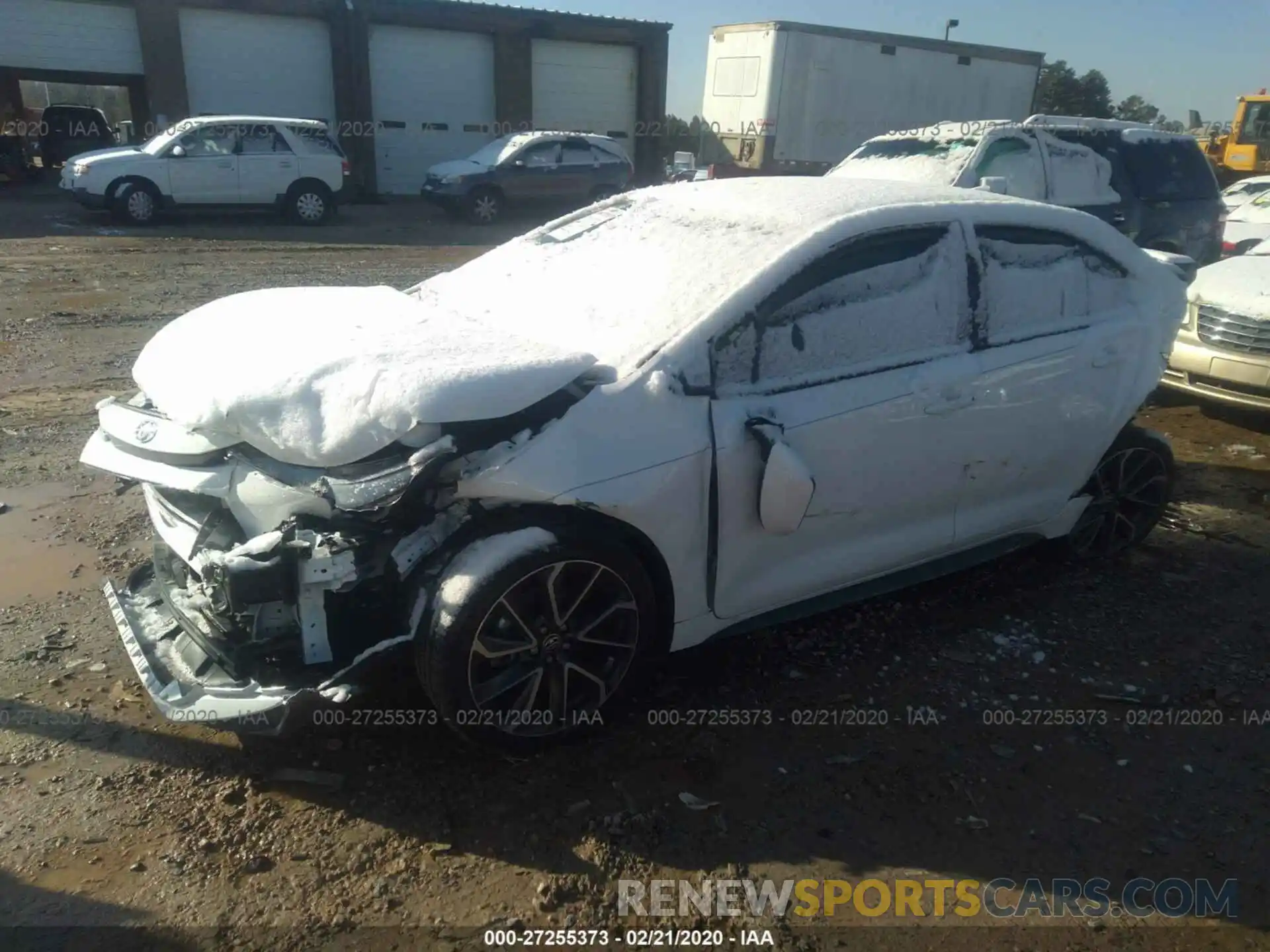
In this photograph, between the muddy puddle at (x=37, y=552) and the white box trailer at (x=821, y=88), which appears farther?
the white box trailer at (x=821, y=88)

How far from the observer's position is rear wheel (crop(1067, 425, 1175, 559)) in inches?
173

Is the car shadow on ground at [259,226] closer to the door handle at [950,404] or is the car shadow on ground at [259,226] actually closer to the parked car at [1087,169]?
the parked car at [1087,169]

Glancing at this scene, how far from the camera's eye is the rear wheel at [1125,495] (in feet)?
14.4

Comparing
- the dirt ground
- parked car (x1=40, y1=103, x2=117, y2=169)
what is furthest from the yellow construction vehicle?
parked car (x1=40, y1=103, x2=117, y2=169)

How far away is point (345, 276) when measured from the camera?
1159 centimetres

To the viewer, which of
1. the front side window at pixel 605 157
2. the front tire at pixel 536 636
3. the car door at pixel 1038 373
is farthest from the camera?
the front side window at pixel 605 157

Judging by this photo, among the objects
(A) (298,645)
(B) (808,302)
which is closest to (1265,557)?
(B) (808,302)

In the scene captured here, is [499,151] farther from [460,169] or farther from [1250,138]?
[1250,138]

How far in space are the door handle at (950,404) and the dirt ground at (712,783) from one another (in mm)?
946

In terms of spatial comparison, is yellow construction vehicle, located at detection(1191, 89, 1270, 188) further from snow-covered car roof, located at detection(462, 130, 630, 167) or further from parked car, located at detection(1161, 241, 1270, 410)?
parked car, located at detection(1161, 241, 1270, 410)

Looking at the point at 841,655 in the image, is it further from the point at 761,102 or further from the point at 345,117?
the point at 345,117

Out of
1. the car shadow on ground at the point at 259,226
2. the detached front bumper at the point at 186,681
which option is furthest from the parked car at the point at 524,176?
the detached front bumper at the point at 186,681

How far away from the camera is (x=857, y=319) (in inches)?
135

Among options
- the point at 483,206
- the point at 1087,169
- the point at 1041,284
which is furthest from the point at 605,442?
the point at 483,206
